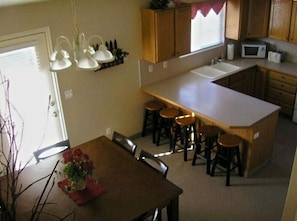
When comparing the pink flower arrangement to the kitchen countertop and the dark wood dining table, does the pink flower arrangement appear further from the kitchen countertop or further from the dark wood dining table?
the kitchen countertop

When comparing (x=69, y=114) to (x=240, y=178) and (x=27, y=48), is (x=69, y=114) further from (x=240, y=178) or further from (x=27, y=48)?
(x=240, y=178)

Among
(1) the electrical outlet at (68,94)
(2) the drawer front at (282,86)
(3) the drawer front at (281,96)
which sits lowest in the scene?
(3) the drawer front at (281,96)

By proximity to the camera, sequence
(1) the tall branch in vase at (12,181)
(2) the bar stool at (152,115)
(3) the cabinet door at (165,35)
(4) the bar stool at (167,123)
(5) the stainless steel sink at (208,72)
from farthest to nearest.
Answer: (5) the stainless steel sink at (208,72)
(2) the bar stool at (152,115)
(4) the bar stool at (167,123)
(3) the cabinet door at (165,35)
(1) the tall branch in vase at (12,181)

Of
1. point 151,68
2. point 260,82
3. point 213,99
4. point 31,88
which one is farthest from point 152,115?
point 260,82

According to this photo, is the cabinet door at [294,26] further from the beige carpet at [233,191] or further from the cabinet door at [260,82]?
the beige carpet at [233,191]

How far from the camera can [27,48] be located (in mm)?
3930

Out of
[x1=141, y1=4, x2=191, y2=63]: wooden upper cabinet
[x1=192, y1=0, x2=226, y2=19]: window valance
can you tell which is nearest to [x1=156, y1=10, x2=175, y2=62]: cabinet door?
[x1=141, y1=4, x2=191, y2=63]: wooden upper cabinet

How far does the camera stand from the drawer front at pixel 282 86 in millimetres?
5625

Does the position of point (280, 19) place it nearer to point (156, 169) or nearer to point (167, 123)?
point (167, 123)

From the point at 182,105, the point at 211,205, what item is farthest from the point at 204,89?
the point at 211,205

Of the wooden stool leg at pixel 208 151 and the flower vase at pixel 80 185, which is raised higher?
the flower vase at pixel 80 185

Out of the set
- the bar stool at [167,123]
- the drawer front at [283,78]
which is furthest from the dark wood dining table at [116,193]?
the drawer front at [283,78]

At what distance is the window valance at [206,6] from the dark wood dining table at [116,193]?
3034 millimetres

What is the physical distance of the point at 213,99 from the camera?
4.76 m
